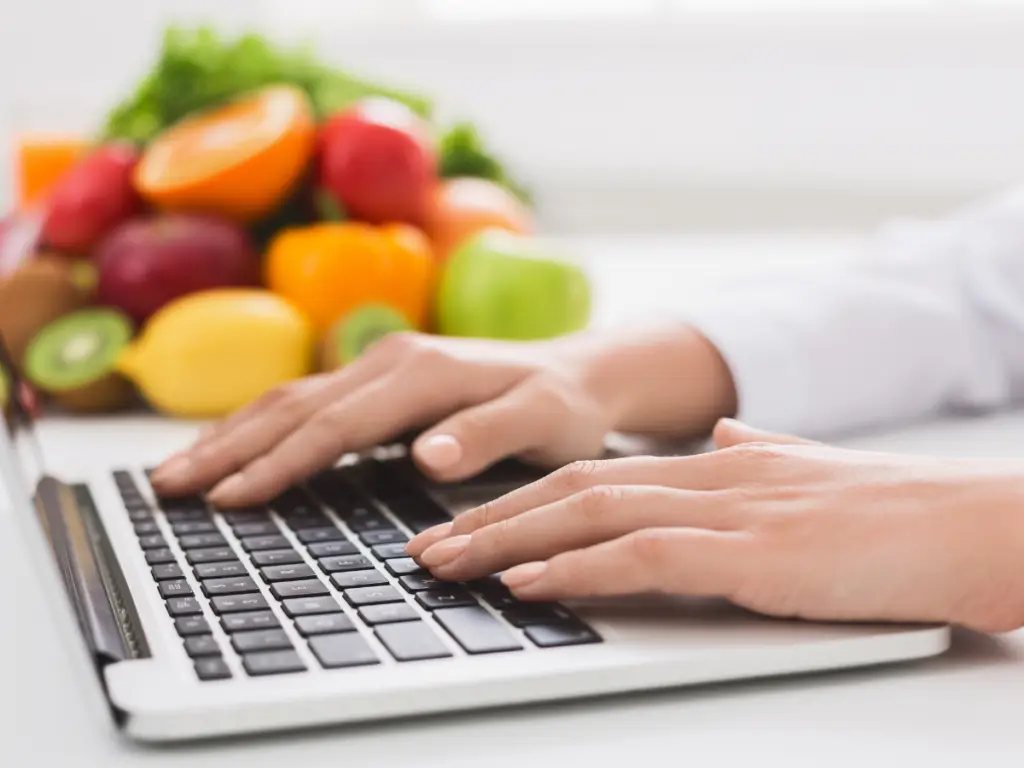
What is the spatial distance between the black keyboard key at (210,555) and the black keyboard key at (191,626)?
0.29ft

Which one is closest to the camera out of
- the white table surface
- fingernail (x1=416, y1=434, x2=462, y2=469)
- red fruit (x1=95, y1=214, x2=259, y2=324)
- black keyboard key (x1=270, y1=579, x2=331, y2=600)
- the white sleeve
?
the white table surface

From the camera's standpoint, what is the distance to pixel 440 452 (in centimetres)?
74

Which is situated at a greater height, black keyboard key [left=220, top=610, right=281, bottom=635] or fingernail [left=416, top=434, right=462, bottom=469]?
fingernail [left=416, top=434, right=462, bottom=469]

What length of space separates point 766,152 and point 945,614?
176 centimetres

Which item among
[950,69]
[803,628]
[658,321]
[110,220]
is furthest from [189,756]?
[950,69]

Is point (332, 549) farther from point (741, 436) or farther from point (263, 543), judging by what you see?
point (741, 436)

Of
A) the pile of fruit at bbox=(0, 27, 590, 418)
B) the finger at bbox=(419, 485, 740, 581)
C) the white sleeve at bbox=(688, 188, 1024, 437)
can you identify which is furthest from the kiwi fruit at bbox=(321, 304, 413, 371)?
the finger at bbox=(419, 485, 740, 581)

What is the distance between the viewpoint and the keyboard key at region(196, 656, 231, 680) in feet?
1.55

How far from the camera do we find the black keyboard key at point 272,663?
1.57 ft

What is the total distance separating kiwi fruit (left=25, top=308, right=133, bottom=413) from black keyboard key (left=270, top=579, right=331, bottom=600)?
487 millimetres

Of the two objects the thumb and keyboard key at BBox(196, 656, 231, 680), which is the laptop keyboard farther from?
the thumb

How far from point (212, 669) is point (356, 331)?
56 cm

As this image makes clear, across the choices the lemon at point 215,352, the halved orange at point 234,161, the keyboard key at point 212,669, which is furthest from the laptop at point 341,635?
the halved orange at point 234,161

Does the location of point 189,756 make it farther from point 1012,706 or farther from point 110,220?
point 110,220
